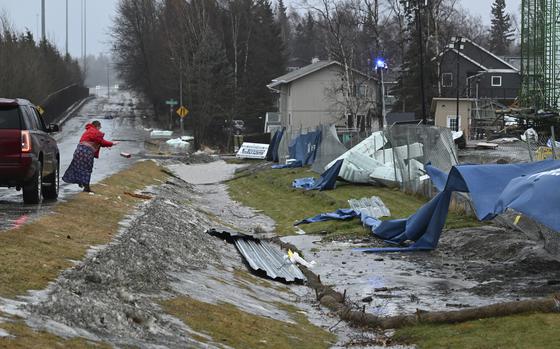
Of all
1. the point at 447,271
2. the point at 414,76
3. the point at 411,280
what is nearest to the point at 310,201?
the point at 447,271

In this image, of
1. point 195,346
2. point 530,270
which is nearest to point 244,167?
point 530,270

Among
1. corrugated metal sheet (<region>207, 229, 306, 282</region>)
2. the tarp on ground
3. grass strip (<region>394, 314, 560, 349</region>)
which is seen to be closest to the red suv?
corrugated metal sheet (<region>207, 229, 306, 282</region>)

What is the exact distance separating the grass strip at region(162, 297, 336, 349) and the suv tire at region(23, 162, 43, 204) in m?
6.81

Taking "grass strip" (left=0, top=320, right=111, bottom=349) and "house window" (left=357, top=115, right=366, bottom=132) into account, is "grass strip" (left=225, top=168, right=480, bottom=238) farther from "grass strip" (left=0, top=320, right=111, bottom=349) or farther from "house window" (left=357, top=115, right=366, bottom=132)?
"house window" (left=357, top=115, right=366, bottom=132)

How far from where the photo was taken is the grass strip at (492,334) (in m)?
8.05

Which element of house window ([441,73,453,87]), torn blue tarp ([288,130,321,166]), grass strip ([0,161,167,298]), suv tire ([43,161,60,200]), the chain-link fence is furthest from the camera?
house window ([441,73,453,87])

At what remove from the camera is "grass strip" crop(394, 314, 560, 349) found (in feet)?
26.4

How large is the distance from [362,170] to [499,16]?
113866 mm

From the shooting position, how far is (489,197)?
13.5 metres

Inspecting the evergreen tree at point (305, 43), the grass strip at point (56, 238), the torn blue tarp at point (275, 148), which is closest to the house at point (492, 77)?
the torn blue tarp at point (275, 148)

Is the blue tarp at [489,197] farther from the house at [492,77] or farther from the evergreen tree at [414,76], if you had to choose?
the house at [492,77]

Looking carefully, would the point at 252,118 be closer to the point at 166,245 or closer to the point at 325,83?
the point at 325,83

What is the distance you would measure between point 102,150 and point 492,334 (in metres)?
45.0

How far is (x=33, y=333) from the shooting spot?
627cm
